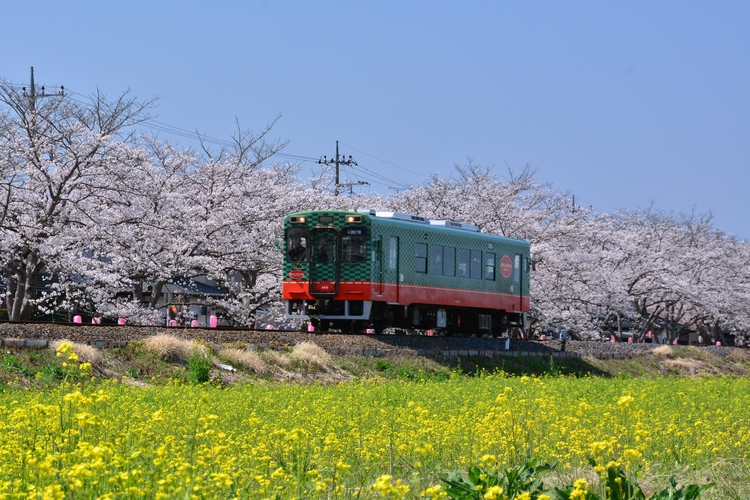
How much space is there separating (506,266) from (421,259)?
3775 millimetres

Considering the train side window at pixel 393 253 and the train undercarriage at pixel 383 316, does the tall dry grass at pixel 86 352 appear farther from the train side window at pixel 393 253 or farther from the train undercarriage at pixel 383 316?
the train side window at pixel 393 253

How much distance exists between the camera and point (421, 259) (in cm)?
2062

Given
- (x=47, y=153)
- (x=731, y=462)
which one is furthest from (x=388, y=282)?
(x=731, y=462)

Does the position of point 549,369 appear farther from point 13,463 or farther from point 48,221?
point 13,463

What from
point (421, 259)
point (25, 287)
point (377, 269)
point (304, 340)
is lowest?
point (304, 340)

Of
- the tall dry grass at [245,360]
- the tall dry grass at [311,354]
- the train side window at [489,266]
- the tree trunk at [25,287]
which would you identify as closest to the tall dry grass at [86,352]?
the tall dry grass at [245,360]

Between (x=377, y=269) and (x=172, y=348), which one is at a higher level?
(x=377, y=269)

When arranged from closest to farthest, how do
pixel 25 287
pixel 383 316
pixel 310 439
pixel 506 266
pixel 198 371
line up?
pixel 310 439 < pixel 198 371 < pixel 383 316 < pixel 25 287 < pixel 506 266

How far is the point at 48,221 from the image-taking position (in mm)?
20875

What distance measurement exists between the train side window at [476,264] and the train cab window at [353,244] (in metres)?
3.72

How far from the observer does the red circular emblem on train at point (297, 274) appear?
20109mm

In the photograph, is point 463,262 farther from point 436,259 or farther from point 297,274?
point 297,274

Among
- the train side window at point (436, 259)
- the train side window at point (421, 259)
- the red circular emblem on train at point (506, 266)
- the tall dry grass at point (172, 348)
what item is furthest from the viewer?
the red circular emblem on train at point (506, 266)

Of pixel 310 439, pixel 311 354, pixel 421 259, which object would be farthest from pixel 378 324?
pixel 310 439
